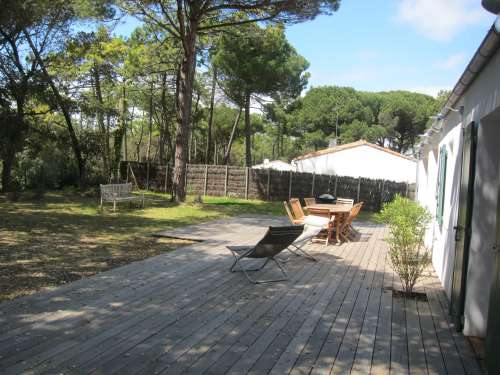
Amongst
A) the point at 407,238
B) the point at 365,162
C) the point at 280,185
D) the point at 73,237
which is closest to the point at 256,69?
the point at 280,185

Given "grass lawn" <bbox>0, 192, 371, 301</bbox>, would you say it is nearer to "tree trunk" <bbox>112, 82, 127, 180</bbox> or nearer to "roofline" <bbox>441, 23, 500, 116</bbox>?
"roofline" <bbox>441, 23, 500, 116</bbox>

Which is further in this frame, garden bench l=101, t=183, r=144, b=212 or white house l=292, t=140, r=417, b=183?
white house l=292, t=140, r=417, b=183

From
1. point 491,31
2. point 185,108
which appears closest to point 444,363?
point 491,31

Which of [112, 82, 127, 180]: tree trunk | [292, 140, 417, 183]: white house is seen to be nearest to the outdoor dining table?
[112, 82, 127, 180]: tree trunk

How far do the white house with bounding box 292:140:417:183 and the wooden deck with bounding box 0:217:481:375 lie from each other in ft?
77.8

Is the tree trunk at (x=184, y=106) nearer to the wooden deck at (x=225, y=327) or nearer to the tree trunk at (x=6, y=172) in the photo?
the tree trunk at (x=6, y=172)

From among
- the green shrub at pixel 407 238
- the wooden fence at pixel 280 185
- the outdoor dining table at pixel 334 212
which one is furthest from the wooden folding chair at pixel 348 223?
the wooden fence at pixel 280 185

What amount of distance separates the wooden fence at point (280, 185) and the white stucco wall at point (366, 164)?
23.7 feet

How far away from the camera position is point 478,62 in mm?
3973

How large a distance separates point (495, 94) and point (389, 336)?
2294 millimetres

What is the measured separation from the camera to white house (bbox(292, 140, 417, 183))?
95.5ft

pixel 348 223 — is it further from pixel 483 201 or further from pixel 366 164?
pixel 366 164

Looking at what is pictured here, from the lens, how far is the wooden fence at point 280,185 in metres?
22.0

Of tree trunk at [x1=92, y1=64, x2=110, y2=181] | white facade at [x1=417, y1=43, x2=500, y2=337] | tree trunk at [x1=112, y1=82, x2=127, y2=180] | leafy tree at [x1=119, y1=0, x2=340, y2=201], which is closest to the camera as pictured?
white facade at [x1=417, y1=43, x2=500, y2=337]
